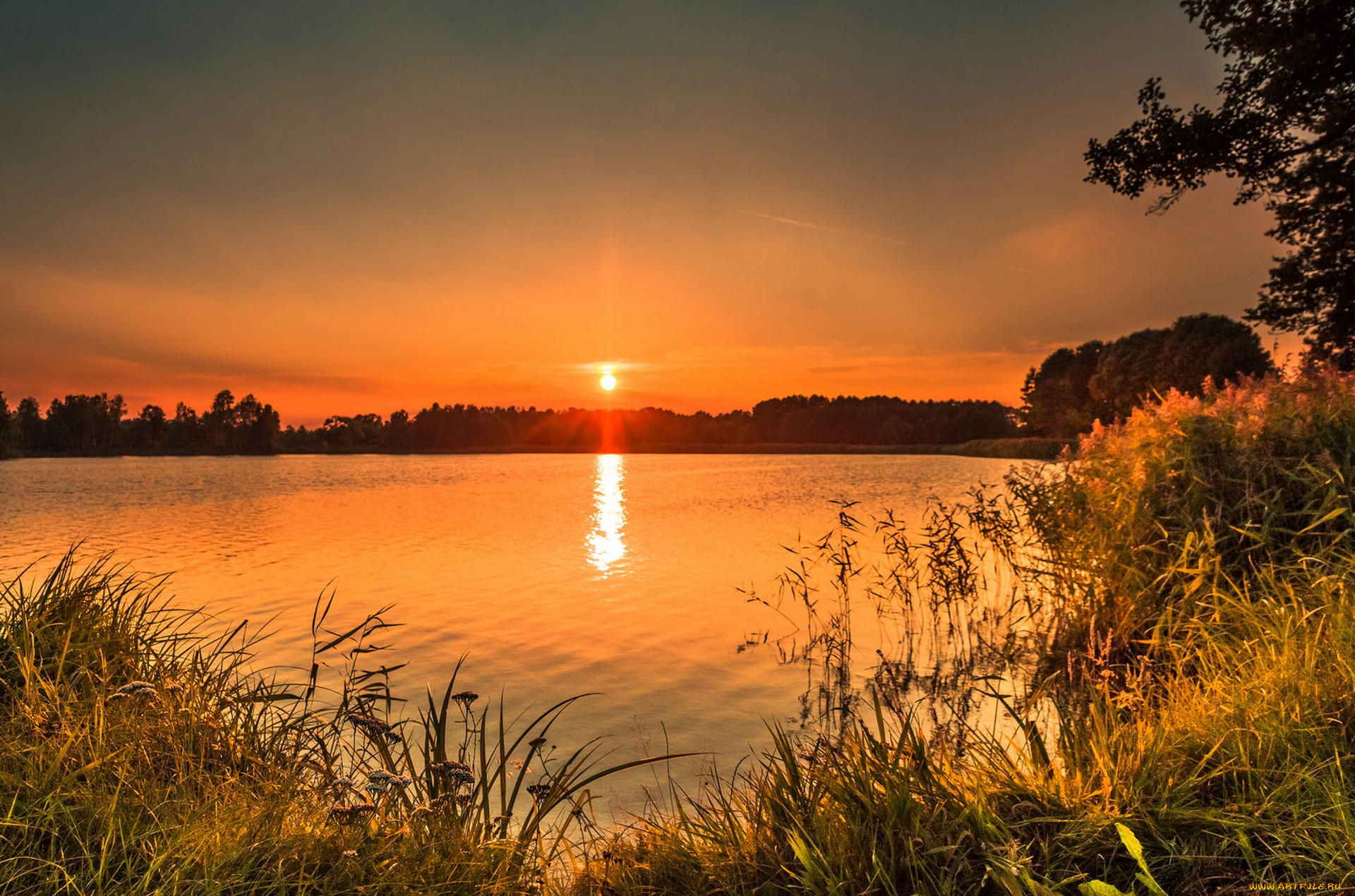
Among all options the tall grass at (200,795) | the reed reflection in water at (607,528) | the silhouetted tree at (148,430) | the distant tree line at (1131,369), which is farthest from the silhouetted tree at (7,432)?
the distant tree line at (1131,369)

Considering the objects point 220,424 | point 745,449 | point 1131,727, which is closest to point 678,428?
point 745,449

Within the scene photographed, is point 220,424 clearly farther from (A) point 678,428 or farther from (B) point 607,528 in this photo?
(B) point 607,528

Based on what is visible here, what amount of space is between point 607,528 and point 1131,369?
63931 mm

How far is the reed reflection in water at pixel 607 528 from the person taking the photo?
17406 mm

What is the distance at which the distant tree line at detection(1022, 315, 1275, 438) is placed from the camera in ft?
185

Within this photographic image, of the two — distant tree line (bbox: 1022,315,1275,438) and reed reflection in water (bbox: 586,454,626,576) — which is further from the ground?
distant tree line (bbox: 1022,315,1275,438)

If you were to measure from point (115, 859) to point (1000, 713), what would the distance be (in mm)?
7298

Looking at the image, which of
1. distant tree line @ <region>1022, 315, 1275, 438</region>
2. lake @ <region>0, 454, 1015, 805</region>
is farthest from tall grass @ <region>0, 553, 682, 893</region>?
distant tree line @ <region>1022, 315, 1275, 438</region>

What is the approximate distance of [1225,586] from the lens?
6.83 m

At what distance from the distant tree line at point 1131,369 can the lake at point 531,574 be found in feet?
116

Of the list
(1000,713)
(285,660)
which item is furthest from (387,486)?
(1000,713)

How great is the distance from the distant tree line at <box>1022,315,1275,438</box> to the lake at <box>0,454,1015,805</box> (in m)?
35.4

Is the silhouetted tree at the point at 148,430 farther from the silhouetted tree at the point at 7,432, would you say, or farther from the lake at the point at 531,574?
Result: the lake at the point at 531,574

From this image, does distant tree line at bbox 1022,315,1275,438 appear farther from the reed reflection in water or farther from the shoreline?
the reed reflection in water
